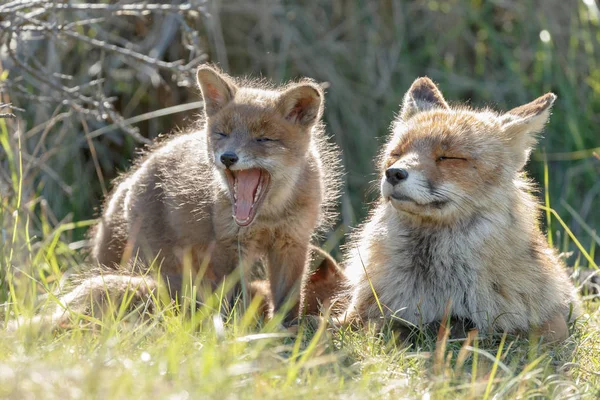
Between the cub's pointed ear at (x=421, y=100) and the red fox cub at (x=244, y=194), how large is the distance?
1.99ft

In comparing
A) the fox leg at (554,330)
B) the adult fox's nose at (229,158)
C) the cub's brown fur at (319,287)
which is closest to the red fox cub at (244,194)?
the adult fox's nose at (229,158)

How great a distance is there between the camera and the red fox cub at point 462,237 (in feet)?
16.0

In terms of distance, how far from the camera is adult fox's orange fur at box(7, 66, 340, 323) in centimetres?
532

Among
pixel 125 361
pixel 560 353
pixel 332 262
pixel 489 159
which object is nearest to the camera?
pixel 125 361

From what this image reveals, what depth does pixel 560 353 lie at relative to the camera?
4652 mm

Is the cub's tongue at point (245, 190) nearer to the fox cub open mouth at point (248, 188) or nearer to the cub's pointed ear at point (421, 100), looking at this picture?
the fox cub open mouth at point (248, 188)

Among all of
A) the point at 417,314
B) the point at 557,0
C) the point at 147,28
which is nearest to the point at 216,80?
the point at 417,314

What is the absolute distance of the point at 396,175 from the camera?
474 cm

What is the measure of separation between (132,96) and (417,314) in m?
5.18

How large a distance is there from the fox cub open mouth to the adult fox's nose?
180mm

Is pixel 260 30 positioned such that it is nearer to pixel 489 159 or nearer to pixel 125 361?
pixel 489 159

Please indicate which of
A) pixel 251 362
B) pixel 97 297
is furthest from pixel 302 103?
pixel 251 362

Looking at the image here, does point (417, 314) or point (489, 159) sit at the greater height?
point (489, 159)

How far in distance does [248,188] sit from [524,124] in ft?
5.85
